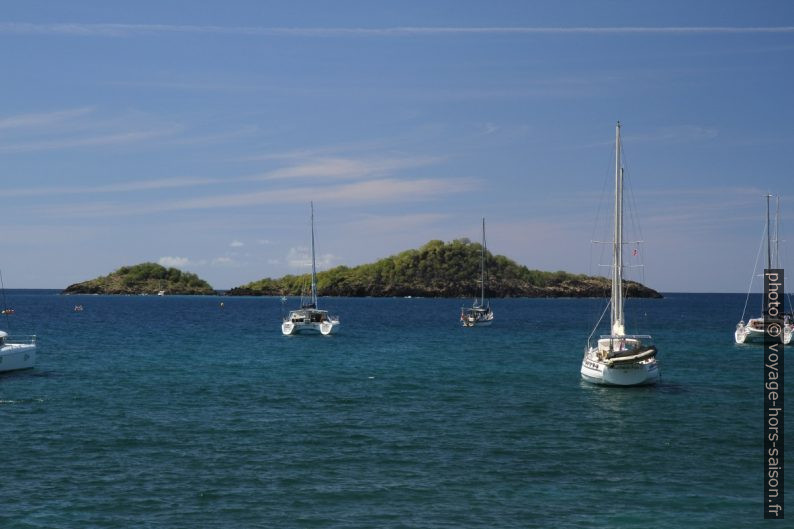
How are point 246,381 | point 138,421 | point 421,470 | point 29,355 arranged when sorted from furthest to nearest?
point 29,355, point 246,381, point 138,421, point 421,470

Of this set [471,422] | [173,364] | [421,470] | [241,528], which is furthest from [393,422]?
[173,364]

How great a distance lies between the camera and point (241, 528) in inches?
847

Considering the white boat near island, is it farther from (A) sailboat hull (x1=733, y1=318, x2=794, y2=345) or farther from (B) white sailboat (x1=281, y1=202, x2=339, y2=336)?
(A) sailboat hull (x1=733, y1=318, x2=794, y2=345)

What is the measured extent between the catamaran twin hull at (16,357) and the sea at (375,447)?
3.48 ft

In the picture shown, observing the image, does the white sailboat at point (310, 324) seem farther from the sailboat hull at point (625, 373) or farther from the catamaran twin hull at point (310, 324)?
the sailboat hull at point (625, 373)

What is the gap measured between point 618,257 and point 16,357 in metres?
43.2

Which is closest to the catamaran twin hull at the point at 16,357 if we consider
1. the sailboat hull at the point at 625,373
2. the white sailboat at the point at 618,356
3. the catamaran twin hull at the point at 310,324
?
the white sailboat at the point at 618,356

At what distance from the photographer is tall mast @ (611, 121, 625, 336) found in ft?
168

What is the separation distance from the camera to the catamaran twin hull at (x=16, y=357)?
5419cm

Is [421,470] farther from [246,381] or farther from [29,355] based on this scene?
[29,355]

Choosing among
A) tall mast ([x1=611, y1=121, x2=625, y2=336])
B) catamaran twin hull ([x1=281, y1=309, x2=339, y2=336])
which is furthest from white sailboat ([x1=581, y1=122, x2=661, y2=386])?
catamaran twin hull ([x1=281, y1=309, x2=339, y2=336])

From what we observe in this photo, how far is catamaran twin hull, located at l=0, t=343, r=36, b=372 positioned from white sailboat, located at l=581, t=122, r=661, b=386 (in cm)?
3978

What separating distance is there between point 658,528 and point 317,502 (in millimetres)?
10059

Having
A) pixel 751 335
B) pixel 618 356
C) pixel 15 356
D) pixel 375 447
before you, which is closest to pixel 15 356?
pixel 15 356
